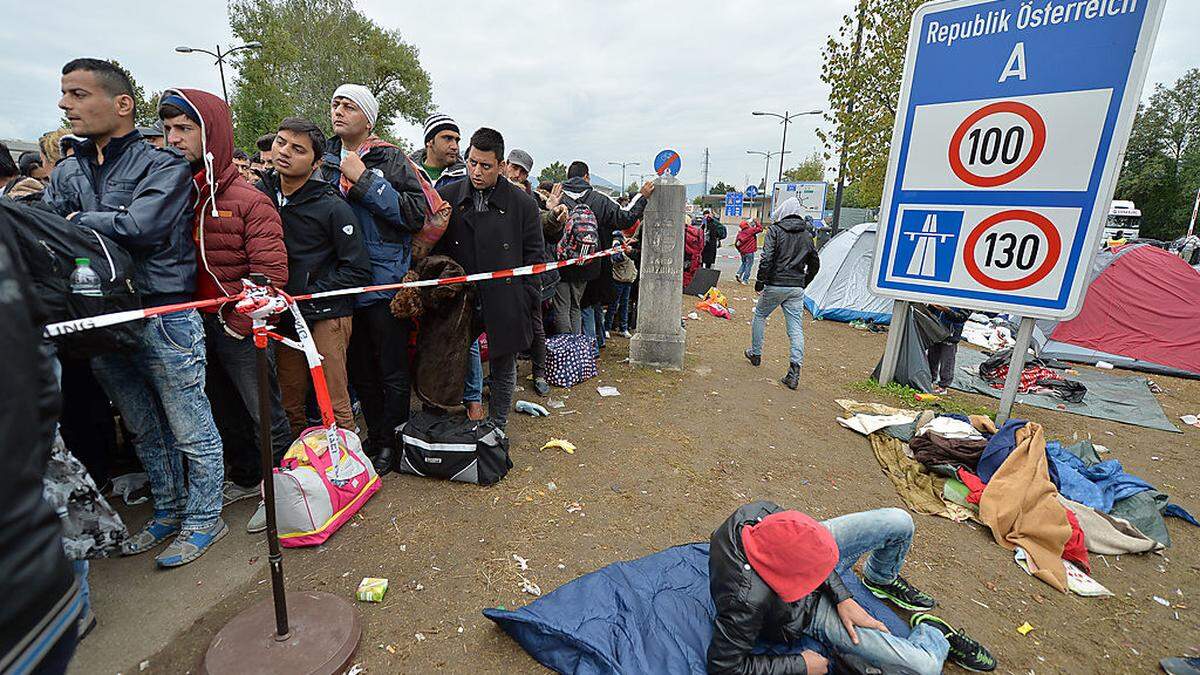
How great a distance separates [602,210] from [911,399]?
407 cm

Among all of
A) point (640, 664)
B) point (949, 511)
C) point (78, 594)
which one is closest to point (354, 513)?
point (640, 664)

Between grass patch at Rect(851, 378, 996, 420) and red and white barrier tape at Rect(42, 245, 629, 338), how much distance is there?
3553mm

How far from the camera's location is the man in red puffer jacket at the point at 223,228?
8.79ft

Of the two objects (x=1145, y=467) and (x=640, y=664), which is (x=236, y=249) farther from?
(x=1145, y=467)

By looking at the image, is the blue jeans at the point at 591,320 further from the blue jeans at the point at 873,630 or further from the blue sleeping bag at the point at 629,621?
the blue jeans at the point at 873,630

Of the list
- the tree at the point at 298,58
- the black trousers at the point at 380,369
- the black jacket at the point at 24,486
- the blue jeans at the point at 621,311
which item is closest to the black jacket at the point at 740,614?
the black jacket at the point at 24,486

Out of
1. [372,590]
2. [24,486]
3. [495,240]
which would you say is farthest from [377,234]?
[24,486]

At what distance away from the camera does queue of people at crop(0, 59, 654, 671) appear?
2512 mm

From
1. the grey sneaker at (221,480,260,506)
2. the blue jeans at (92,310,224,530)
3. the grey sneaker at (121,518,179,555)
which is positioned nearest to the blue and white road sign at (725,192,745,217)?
the grey sneaker at (221,480,260,506)

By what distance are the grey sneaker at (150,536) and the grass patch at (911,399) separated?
6320 mm

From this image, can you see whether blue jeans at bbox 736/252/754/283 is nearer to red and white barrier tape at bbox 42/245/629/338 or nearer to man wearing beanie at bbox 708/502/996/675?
red and white barrier tape at bbox 42/245/629/338

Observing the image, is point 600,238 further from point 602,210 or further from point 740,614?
point 740,614

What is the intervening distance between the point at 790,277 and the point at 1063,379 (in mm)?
3872

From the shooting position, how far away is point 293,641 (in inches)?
88.2
